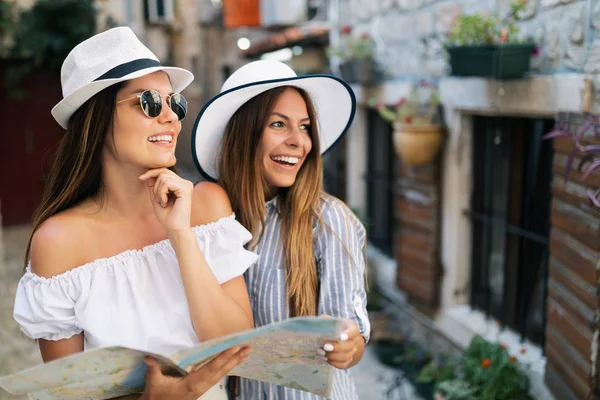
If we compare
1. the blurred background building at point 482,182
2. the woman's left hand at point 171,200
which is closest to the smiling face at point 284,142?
the woman's left hand at point 171,200

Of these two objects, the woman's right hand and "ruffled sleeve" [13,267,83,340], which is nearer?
the woman's right hand

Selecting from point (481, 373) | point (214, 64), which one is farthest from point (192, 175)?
point (481, 373)

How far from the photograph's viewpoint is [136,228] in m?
1.61

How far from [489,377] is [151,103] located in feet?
8.31

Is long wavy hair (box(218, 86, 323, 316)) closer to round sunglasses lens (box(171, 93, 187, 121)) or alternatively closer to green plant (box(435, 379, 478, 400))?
round sunglasses lens (box(171, 93, 187, 121))

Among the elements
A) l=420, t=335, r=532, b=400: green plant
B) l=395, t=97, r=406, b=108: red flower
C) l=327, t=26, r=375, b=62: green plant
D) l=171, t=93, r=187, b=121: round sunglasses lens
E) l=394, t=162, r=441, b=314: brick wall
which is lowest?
l=420, t=335, r=532, b=400: green plant

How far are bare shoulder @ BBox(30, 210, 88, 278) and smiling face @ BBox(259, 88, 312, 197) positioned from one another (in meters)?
0.53

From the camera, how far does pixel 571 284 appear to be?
2801 mm

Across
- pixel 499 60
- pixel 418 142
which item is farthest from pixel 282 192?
pixel 418 142

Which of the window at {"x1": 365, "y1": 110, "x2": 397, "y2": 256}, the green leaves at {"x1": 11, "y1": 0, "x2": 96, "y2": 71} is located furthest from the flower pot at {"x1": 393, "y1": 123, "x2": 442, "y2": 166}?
the green leaves at {"x1": 11, "y1": 0, "x2": 96, "y2": 71}

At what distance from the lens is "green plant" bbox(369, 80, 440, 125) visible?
430 centimetres

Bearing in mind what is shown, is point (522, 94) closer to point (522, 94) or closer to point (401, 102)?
point (522, 94)

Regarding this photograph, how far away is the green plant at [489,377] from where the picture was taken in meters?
A: 3.26

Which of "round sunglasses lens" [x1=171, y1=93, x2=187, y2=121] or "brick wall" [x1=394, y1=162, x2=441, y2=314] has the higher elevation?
"round sunglasses lens" [x1=171, y1=93, x2=187, y2=121]
